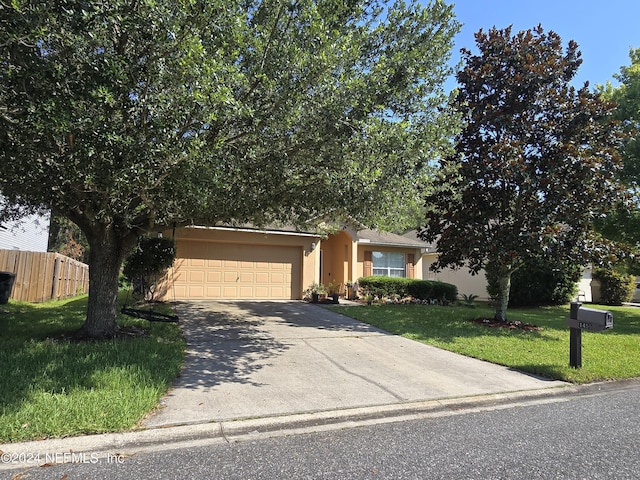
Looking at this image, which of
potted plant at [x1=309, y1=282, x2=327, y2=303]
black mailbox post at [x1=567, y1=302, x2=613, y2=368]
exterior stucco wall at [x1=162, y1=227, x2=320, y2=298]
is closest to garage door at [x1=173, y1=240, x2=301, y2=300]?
exterior stucco wall at [x1=162, y1=227, x2=320, y2=298]

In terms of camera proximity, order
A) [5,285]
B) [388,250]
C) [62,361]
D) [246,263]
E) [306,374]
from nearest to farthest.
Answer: [62,361]
[306,374]
[5,285]
[246,263]
[388,250]

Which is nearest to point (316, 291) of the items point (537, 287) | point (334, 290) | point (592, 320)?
point (334, 290)

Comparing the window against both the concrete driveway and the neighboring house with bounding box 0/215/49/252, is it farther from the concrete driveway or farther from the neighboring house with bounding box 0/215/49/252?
the neighboring house with bounding box 0/215/49/252

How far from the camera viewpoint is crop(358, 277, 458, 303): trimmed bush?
17562 millimetres

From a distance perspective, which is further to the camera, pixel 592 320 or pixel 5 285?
pixel 5 285

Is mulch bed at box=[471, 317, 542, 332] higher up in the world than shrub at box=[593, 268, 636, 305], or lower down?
lower down

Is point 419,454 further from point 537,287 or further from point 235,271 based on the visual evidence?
point 537,287

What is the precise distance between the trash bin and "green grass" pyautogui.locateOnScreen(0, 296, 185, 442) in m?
4.53

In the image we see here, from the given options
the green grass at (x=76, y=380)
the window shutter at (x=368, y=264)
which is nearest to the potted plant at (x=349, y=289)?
the window shutter at (x=368, y=264)

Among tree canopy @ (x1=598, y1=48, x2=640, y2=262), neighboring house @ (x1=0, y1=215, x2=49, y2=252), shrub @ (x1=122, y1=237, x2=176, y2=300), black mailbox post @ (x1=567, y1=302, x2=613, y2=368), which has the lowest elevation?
black mailbox post @ (x1=567, y1=302, x2=613, y2=368)

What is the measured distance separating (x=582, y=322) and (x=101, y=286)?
332 inches

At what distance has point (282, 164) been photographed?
20.9 feet

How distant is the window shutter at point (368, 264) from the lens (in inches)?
761

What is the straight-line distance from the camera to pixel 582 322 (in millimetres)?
6691
